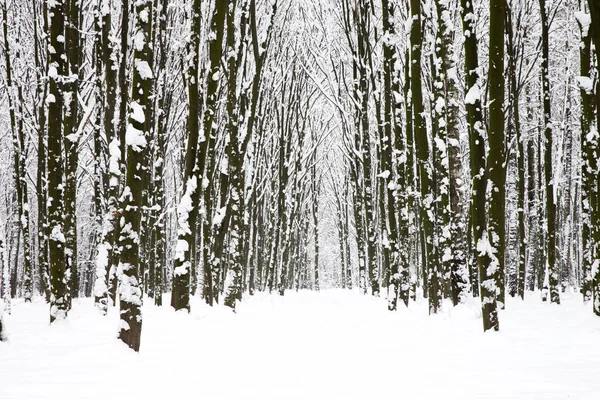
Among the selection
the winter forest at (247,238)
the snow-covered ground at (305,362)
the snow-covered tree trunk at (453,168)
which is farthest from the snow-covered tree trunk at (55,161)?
the snow-covered tree trunk at (453,168)

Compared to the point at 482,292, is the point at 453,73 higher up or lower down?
higher up

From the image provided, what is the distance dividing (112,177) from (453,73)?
21.0 ft

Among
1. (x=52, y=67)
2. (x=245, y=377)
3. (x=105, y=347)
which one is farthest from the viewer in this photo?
(x=52, y=67)

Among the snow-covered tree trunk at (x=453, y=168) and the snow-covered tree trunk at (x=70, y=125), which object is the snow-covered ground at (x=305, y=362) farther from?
the snow-covered tree trunk at (x=70, y=125)

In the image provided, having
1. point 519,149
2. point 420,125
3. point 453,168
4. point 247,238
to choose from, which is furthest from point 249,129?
point 519,149

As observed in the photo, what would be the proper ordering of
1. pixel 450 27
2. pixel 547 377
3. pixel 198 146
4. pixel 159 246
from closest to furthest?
pixel 547 377, pixel 450 27, pixel 198 146, pixel 159 246

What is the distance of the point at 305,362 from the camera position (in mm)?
5676

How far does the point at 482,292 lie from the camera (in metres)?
6.61

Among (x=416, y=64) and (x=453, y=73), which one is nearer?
(x=453, y=73)

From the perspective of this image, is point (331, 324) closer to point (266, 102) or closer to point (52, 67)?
point (52, 67)

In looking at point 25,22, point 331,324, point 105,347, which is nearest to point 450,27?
point 331,324

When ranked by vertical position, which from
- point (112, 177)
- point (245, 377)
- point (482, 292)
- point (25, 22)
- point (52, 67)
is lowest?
point (245, 377)

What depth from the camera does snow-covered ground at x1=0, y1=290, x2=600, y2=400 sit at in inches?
152

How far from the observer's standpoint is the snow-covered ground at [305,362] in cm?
387
